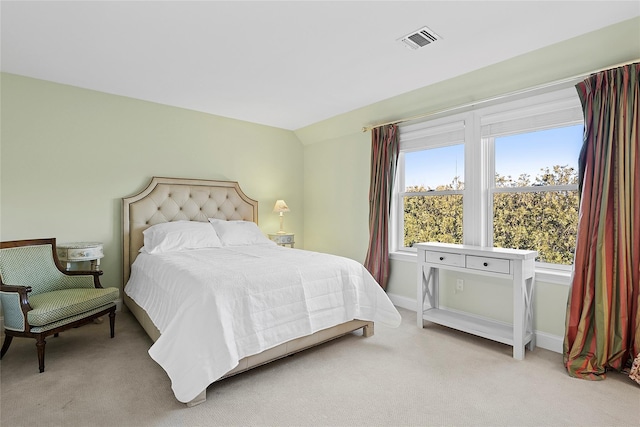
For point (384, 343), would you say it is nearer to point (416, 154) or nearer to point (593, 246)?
point (593, 246)

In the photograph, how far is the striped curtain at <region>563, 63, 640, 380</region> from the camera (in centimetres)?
228

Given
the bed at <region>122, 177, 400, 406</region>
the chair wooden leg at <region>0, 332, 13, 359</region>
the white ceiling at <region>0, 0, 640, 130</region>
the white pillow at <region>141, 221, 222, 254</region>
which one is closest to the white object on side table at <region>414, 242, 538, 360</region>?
the bed at <region>122, 177, 400, 406</region>

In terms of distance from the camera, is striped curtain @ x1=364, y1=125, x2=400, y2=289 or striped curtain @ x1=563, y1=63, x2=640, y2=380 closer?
striped curtain @ x1=563, y1=63, x2=640, y2=380

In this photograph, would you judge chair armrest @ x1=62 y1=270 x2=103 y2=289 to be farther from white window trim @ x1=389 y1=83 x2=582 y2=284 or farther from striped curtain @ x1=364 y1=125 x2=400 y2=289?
white window trim @ x1=389 y1=83 x2=582 y2=284

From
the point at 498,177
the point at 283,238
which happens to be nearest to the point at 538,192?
the point at 498,177

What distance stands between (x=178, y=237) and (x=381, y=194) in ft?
7.81

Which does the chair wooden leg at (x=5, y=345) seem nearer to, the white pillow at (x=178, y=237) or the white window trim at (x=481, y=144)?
the white pillow at (x=178, y=237)

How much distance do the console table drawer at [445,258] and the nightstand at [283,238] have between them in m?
2.24

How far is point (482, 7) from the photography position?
6.89 feet

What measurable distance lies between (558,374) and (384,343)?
1.25 m

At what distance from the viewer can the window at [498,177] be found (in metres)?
2.84

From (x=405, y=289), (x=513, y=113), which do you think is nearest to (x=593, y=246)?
(x=513, y=113)

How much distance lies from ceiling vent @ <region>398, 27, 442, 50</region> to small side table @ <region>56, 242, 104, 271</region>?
11.1 feet

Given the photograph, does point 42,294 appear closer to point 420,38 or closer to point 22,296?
point 22,296
